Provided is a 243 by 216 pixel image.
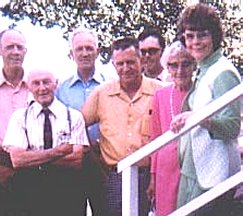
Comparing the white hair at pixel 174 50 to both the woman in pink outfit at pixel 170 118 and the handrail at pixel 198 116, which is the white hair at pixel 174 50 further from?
the handrail at pixel 198 116

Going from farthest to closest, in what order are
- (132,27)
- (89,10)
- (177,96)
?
(89,10), (132,27), (177,96)

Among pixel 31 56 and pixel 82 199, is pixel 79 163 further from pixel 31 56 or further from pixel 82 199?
pixel 31 56

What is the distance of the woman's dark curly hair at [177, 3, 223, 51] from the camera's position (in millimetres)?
3074

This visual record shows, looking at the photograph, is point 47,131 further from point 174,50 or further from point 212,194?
point 212,194

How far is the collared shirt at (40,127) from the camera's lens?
3.64 m

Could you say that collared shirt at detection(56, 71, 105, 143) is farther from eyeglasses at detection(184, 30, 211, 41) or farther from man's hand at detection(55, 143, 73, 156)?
eyeglasses at detection(184, 30, 211, 41)

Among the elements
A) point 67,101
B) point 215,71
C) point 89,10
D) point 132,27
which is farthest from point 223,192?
point 89,10

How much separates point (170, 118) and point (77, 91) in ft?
2.66

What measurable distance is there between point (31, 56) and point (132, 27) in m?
1.33

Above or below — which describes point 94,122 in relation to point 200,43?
below

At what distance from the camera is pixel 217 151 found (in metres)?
2.90

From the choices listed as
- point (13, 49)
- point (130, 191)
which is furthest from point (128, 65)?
point (130, 191)

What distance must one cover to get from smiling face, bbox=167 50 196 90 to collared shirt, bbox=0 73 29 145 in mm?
1003

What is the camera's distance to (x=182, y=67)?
3.36m
